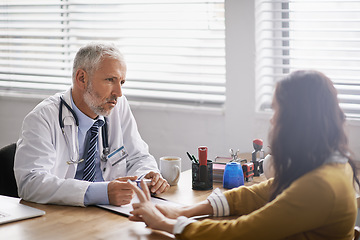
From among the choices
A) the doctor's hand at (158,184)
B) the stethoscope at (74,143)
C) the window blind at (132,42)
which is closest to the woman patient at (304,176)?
the doctor's hand at (158,184)

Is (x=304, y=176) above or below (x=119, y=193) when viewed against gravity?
above

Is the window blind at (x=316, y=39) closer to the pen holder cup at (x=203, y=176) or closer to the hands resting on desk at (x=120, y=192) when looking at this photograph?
the pen holder cup at (x=203, y=176)

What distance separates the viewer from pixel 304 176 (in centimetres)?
135

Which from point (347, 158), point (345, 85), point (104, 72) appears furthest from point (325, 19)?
point (347, 158)

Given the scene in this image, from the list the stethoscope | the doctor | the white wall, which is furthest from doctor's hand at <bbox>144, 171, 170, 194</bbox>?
the white wall

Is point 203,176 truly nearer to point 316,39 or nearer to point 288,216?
point 288,216

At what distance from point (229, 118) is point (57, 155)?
1.25 m

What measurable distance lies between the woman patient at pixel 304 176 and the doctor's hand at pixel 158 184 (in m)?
0.53

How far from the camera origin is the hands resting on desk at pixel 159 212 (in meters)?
1.54

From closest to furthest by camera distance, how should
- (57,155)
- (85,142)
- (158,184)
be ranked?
(158,184)
(57,155)
(85,142)

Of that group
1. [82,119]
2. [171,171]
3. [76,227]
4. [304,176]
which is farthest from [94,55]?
[304,176]

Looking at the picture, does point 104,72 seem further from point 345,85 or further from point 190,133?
point 345,85

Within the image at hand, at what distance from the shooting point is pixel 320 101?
136cm

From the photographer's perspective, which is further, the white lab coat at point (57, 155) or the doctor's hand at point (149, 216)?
the white lab coat at point (57, 155)
